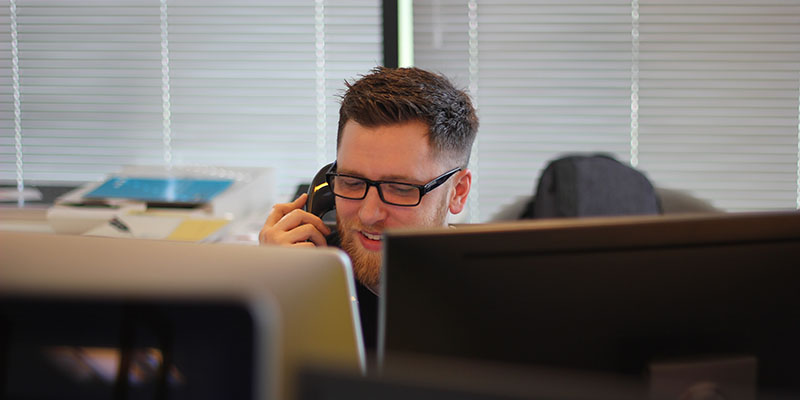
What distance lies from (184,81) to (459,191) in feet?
6.05

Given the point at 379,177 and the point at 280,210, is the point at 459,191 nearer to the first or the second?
the point at 379,177

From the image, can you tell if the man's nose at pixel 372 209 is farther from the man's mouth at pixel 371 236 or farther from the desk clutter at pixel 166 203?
the desk clutter at pixel 166 203

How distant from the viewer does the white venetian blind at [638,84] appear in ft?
9.90

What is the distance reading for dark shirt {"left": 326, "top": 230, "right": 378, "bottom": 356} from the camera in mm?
1496

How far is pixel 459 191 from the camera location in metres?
1.71

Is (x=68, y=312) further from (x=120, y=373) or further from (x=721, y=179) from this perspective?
(x=721, y=179)

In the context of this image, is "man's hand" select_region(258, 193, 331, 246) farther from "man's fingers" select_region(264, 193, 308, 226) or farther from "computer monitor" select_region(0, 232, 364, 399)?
"computer monitor" select_region(0, 232, 364, 399)

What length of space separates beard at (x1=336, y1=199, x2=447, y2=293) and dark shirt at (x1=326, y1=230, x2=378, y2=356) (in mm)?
22

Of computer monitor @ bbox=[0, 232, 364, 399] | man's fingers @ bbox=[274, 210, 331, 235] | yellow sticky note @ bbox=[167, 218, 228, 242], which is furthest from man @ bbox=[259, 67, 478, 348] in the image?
computer monitor @ bbox=[0, 232, 364, 399]

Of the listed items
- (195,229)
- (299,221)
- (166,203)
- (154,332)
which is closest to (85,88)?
(166,203)

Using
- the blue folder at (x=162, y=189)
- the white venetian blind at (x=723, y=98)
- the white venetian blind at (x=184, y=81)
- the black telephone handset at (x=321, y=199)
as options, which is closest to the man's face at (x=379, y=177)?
the black telephone handset at (x=321, y=199)

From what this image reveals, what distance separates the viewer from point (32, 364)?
657 millimetres

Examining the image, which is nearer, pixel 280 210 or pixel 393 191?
pixel 393 191

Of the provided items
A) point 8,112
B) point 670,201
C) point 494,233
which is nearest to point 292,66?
point 8,112
